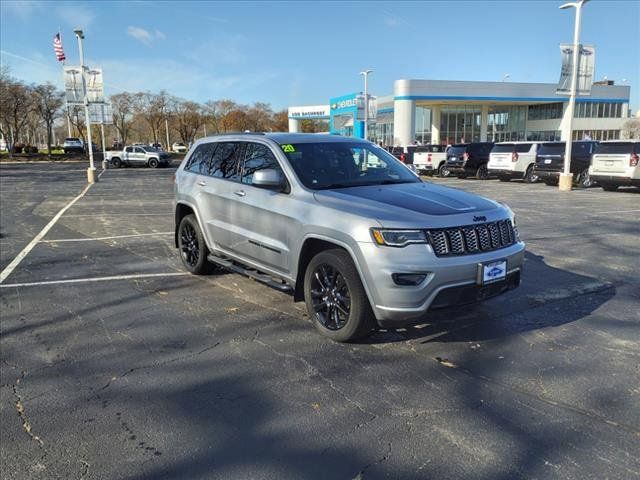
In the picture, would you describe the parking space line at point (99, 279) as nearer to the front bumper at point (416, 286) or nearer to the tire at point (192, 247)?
the tire at point (192, 247)

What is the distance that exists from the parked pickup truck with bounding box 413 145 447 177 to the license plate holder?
2446 cm

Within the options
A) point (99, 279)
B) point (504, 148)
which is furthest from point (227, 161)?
point (504, 148)

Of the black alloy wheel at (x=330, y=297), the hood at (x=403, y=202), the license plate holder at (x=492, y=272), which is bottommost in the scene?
the black alloy wheel at (x=330, y=297)

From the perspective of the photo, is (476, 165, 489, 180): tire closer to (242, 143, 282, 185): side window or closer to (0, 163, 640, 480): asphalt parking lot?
(0, 163, 640, 480): asphalt parking lot

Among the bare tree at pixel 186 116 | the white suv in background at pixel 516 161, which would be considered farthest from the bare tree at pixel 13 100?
the white suv in background at pixel 516 161

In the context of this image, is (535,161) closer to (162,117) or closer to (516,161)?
(516,161)

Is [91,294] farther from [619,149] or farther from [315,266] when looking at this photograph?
[619,149]

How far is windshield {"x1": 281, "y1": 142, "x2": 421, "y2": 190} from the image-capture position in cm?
510

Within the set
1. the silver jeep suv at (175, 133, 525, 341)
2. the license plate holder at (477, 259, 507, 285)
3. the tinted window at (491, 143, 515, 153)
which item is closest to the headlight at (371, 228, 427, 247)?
the silver jeep suv at (175, 133, 525, 341)

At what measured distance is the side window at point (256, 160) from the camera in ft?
17.7

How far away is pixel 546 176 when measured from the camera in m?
21.6

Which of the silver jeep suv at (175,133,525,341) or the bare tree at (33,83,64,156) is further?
the bare tree at (33,83,64,156)

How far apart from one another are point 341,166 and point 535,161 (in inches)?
765

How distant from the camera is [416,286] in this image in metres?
3.95
